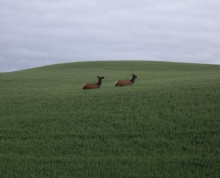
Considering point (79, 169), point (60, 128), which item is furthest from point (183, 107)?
point (79, 169)

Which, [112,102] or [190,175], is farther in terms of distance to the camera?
[112,102]

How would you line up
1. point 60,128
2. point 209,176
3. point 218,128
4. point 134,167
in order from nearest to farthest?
1. point 209,176
2. point 134,167
3. point 218,128
4. point 60,128

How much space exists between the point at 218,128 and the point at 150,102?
392 centimetres

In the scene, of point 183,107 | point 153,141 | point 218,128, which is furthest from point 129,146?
point 183,107

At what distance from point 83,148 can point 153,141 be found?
6.67 feet

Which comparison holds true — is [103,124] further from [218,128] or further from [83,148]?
[218,128]

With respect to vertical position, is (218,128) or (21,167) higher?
(218,128)

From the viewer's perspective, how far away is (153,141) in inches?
367

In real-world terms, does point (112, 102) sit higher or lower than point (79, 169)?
higher

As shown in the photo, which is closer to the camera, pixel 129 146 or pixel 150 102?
pixel 129 146

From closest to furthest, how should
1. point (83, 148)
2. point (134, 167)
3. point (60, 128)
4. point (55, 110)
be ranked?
point (134, 167), point (83, 148), point (60, 128), point (55, 110)

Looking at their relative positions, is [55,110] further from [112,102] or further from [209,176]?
[209,176]

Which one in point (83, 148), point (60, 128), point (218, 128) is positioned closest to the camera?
point (83, 148)

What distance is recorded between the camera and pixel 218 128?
9922mm
